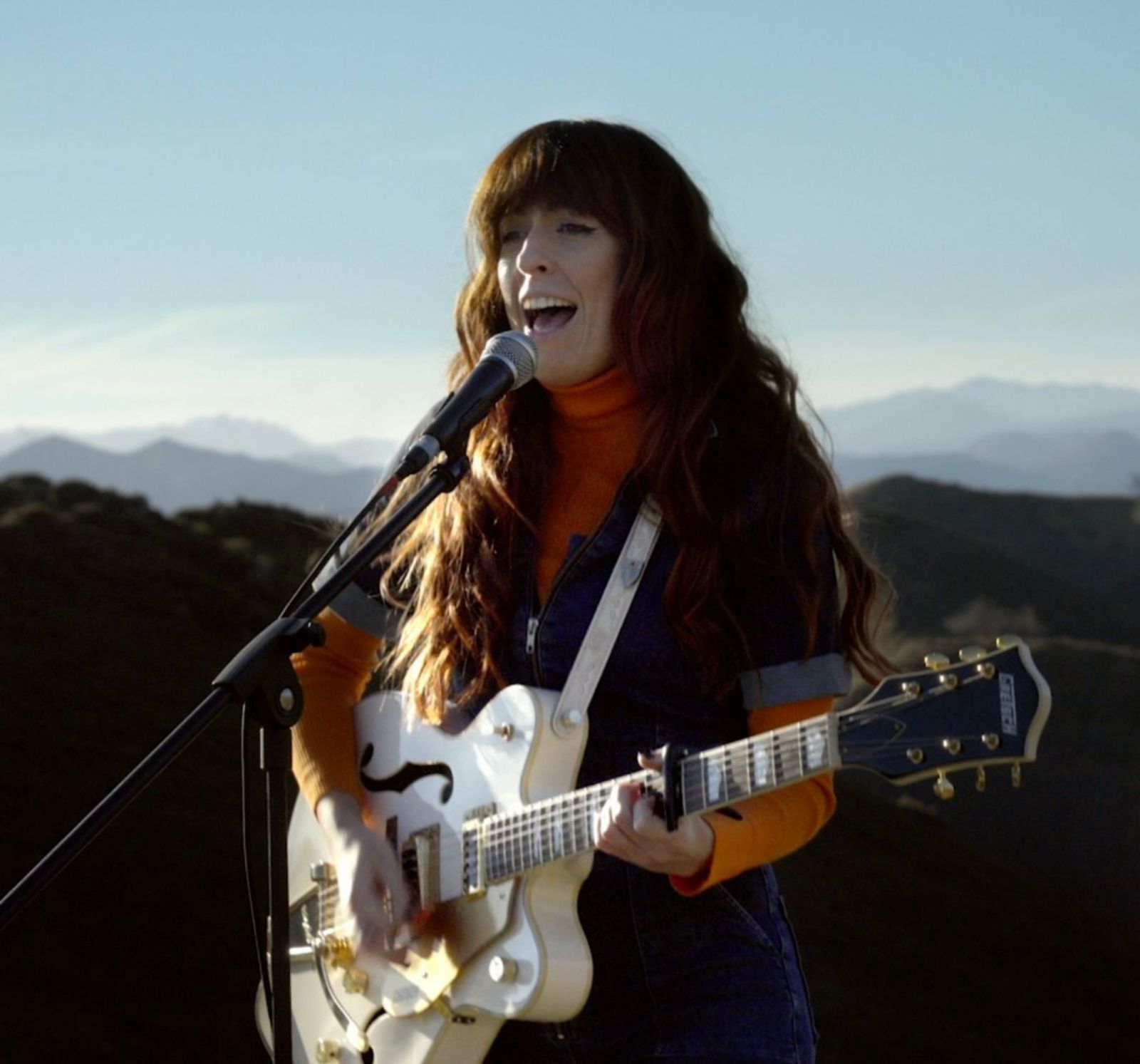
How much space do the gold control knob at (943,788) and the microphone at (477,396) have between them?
82 centimetres

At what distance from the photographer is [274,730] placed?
7.76 feet

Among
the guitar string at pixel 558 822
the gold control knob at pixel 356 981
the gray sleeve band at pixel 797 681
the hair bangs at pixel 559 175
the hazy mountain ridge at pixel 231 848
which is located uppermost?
the hair bangs at pixel 559 175

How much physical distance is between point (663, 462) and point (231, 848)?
3.80m

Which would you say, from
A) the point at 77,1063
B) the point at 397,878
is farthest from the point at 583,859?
the point at 77,1063

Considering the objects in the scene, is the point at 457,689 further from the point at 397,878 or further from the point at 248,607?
the point at 248,607

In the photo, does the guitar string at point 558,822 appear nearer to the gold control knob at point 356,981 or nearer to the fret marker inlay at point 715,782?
the fret marker inlay at point 715,782

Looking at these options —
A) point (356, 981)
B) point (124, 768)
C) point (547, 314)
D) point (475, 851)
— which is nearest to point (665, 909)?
point (475, 851)

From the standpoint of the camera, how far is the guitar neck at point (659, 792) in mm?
2309

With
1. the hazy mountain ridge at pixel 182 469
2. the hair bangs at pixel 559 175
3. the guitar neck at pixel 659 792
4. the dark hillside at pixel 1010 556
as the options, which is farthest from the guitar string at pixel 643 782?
the hazy mountain ridge at pixel 182 469

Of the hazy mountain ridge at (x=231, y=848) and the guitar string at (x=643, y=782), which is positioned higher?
the guitar string at (x=643, y=782)

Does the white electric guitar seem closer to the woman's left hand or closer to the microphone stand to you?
the woman's left hand

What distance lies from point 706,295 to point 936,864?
5.24m

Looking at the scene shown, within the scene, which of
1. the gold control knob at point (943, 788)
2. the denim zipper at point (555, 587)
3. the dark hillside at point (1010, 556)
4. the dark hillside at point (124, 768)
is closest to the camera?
the gold control knob at point (943, 788)

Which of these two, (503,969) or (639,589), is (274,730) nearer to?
(503,969)
